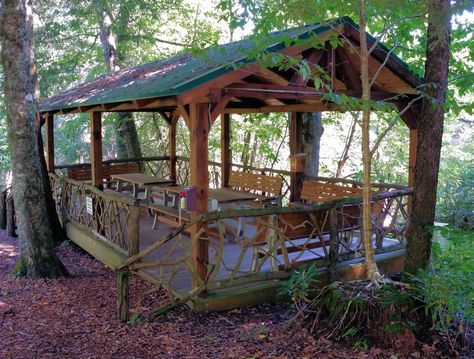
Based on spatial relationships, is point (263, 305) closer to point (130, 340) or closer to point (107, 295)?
point (130, 340)

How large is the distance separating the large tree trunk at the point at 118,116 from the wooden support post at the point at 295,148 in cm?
571

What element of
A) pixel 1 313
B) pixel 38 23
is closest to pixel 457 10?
pixel 1 313

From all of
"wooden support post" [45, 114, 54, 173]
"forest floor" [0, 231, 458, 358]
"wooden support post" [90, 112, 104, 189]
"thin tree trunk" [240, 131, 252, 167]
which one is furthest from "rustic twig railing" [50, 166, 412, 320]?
"thin tree trunk" [240, 131, 252, 167]

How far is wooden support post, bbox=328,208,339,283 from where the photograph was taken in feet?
20.6

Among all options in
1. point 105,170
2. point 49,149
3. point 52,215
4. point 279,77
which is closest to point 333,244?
point 279,77

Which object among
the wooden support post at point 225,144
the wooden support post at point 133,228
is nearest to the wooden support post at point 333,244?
the wooden support post at point 133,228

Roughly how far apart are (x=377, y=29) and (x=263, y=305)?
641cm

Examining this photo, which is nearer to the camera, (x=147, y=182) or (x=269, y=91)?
(x=269, y=91)

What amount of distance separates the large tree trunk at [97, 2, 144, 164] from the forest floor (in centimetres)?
801

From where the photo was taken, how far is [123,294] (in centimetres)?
541

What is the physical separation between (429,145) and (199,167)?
2.54 m

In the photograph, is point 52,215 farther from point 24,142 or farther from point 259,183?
point 259,183

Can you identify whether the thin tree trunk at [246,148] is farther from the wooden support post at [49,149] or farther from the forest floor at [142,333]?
the forest floor at [142,333]

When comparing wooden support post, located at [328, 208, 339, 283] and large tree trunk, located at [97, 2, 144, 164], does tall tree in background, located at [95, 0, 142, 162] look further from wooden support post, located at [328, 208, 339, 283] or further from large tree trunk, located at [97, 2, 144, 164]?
wooden support post, located at [328, 208, 339, 283]
